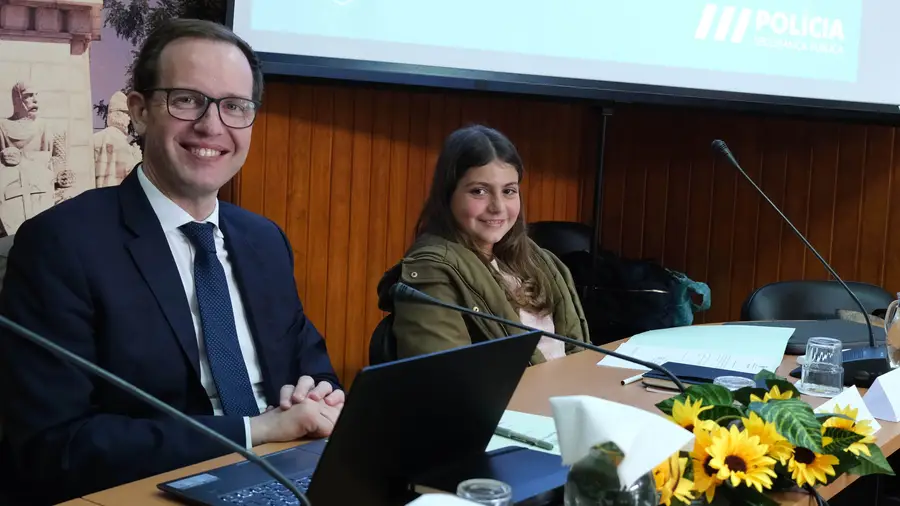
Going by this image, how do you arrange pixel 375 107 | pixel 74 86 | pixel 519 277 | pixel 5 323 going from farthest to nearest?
pixel 375 107 → pixel 519 277 → pixel 74 86 → pixel 5 323

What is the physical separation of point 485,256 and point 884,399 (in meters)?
1.06

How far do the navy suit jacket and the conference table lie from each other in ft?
0.58

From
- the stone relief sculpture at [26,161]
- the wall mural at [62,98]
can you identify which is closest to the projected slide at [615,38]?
the wall mural at [62,98]

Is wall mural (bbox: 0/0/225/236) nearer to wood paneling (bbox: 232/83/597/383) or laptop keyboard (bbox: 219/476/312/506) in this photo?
wood paneling (bbox: 232/83/597/383)

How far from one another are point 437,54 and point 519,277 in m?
0.99

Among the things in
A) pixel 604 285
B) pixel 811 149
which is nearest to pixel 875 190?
pixel 811 149

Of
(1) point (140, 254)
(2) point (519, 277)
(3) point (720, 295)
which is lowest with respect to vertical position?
(3) point (720, 295)

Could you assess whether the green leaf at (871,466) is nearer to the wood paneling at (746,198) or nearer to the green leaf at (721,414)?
the green leaf at (721,414)

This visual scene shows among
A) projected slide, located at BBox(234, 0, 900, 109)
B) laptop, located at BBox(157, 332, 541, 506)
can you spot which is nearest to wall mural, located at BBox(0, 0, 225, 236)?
projected slide, located at BBox(234, 0, 900, 109)

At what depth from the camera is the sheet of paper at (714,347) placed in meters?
1.98

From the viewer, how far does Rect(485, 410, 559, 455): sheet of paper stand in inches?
52.2

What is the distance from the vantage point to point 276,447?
1.37m

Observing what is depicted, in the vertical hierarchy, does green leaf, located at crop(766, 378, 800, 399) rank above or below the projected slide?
below

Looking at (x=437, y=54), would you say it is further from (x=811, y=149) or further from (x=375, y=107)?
(x=811, y=149)
